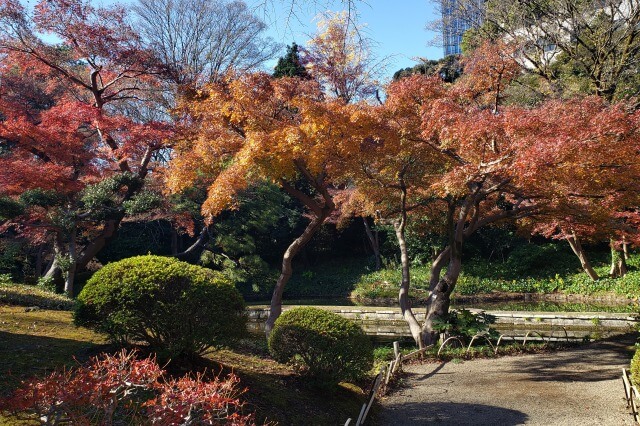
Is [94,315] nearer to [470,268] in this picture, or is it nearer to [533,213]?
[533,213]

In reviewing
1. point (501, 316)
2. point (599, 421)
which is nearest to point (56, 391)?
point (599, 421)

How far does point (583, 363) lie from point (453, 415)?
4.16 m

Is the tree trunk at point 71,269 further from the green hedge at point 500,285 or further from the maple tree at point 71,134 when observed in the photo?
the green hedge at point 500,285

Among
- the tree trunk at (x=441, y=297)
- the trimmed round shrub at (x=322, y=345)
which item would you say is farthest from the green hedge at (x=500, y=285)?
the trimmed round shrub at (x=322, y=345)

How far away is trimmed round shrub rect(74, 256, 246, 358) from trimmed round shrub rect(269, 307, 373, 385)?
75 cm

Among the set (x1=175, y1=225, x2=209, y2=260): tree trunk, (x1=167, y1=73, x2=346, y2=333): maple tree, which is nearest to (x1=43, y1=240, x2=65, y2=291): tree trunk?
(x1=167, y1=73, x2=346, y2=333): maple tree

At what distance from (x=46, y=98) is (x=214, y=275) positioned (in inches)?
620

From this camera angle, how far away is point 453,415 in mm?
6141

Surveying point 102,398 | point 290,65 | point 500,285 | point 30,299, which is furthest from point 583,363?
point 290,65

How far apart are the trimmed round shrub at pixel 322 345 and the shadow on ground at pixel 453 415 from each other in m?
0.74

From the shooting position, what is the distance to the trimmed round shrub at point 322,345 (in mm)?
5945

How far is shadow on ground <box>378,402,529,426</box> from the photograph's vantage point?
593 centimetres

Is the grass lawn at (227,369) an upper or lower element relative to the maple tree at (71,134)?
lower

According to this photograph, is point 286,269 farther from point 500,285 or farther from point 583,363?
point 500,285
